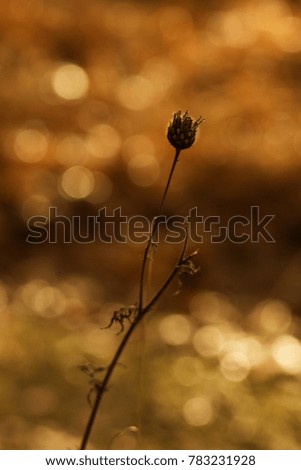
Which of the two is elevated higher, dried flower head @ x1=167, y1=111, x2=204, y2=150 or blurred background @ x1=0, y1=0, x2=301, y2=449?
blurred background @ x1=0, y1=0, x2=301, y2=449

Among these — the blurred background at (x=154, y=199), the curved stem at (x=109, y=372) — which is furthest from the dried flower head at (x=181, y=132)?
the blurred background at (x=154, y=199)

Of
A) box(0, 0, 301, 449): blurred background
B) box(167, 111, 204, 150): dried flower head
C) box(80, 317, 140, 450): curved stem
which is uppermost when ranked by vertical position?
box(0, 0, 301, 449): blurred background

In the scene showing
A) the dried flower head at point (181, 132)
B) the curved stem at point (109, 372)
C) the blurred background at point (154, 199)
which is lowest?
the curved stem at point (109, 372)

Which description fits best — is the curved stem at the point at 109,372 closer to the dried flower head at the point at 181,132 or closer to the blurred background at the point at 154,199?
the dried flower head at the point at 181,132

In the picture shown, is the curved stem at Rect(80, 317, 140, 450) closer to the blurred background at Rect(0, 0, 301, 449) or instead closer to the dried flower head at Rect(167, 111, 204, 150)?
the dried flower head at Rect(167, 111, 204, 150)

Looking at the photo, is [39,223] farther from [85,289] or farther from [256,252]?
[256,252]

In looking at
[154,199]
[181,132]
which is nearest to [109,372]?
[181,132]

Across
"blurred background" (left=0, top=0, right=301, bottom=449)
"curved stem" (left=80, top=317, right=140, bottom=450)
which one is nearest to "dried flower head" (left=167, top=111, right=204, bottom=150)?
"curved stem" (left=80, top=317, right=140, bottom=450)
